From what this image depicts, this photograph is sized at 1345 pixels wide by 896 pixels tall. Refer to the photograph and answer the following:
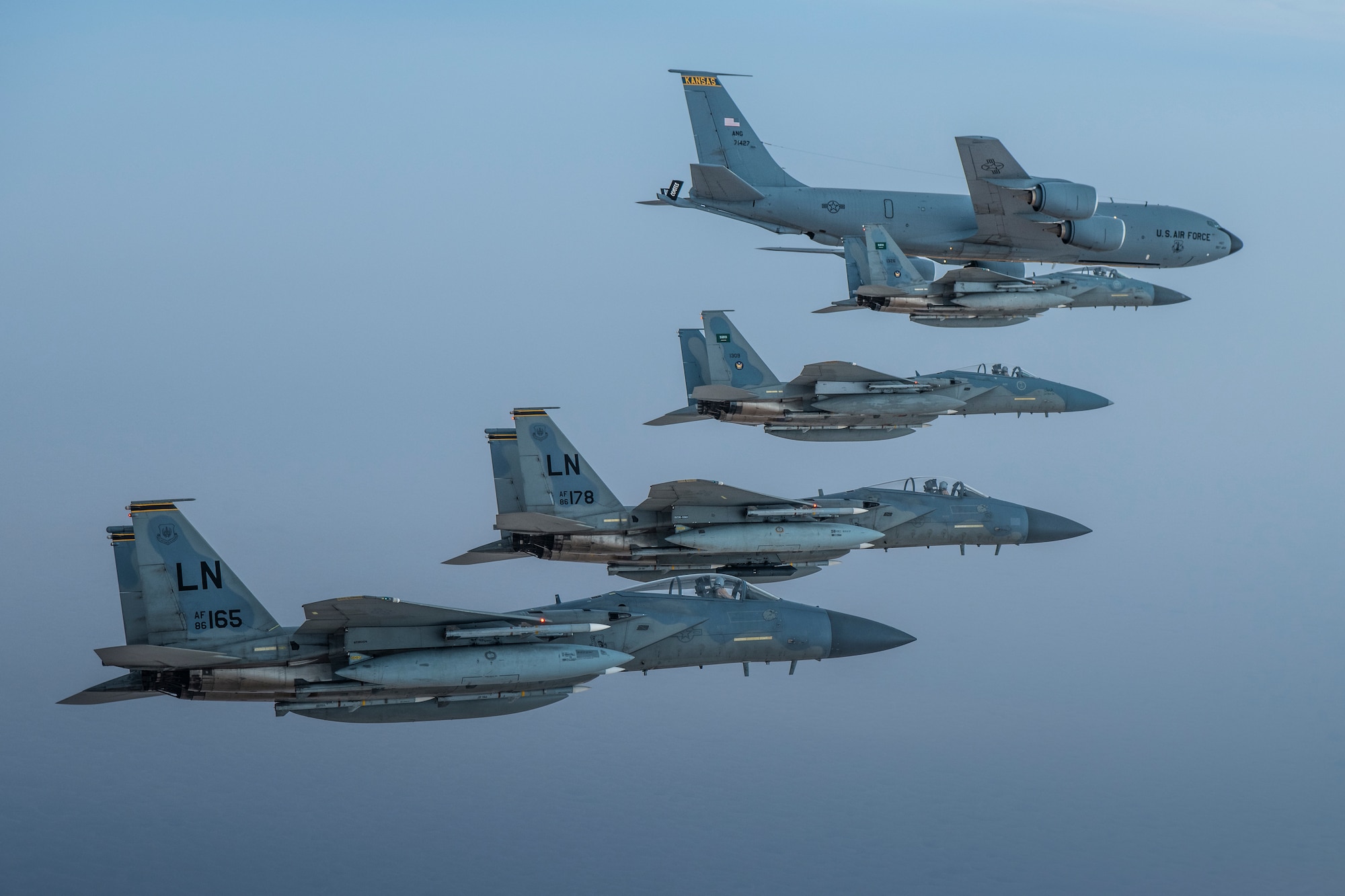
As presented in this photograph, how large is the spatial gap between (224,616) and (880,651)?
13884 millimetres

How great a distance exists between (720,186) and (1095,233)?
10.6m

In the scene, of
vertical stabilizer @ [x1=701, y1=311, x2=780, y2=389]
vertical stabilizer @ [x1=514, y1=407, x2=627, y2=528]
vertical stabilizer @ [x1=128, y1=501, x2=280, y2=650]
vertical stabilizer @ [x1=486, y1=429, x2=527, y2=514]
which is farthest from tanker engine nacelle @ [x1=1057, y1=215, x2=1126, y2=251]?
vertical stabilizer @ [x1=128, y1=501, x2=280, y2=650]

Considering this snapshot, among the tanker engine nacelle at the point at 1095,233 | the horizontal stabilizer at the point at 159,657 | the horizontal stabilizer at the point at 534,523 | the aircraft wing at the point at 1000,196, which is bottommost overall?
the horizontal stabilizer at the point at 159,657

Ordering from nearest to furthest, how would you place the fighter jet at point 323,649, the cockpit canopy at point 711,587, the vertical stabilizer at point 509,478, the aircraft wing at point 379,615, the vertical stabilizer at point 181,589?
the aircraft wing at point 379,615 → the fighter jet at point 323,649 → the vertical stabilizer at point 181,589 → the cockpit canopy at point 711,587 → the vertical stabilizer at point 509,478

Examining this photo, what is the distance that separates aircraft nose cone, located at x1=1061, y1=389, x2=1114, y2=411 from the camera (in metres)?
50.6

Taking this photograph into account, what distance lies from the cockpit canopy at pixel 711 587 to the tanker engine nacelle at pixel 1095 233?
57.6 ft

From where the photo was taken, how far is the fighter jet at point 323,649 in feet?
106

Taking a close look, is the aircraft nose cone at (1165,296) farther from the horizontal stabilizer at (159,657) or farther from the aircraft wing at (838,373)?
the horizontal stabilizer at (159,657)

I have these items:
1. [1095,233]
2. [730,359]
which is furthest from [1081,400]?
[730,359]

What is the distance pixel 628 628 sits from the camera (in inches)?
1403

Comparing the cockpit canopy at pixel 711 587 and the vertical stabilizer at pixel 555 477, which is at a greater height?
the vertical stabilizer at pixel 555 477

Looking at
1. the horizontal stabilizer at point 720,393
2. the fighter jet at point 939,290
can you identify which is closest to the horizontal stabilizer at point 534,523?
the horizontal stabilizer at point 720,393

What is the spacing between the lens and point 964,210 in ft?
170

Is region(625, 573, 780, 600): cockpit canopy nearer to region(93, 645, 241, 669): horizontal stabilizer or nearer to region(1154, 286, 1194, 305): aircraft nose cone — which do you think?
region(93, 645, 241, 669): horizontal stabilizer
